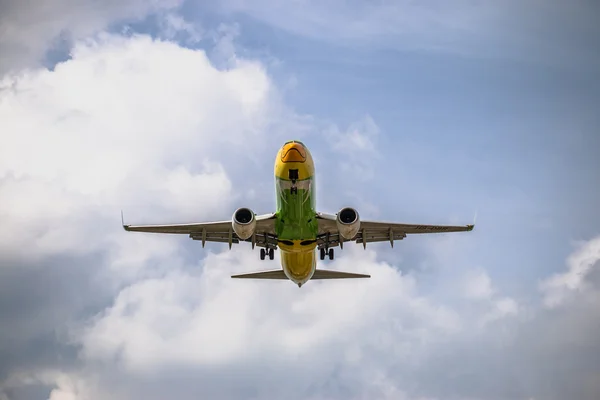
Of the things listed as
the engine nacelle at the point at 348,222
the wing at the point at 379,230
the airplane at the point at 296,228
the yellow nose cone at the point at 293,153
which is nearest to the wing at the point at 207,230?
the airplane at the point at 296,228

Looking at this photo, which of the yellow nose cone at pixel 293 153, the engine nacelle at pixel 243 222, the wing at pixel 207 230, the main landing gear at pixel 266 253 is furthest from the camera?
the main landing gear at pixel 266 253

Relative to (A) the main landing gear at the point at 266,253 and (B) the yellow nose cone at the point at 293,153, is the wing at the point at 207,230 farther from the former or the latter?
(B) the yellow nose cone at the point at 293,153

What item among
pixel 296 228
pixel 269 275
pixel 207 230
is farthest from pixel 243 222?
pixel 269 275

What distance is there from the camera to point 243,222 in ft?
143

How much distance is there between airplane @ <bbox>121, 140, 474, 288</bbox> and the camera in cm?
4275

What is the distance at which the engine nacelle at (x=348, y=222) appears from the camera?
44.6 m

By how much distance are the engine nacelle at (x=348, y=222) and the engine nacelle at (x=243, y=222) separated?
5.04m

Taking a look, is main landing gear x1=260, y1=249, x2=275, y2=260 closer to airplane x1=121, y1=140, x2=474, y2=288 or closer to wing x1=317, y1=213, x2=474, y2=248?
airplane x1=121, y1=140, x2=474, y2=288

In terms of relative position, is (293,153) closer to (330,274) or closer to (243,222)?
(243,222)

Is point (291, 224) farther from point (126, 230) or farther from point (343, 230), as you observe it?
point (126, 230)

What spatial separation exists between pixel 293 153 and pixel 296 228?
5.66 metres

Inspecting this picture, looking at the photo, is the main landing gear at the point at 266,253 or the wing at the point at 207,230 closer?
the wing at the point at 207,230

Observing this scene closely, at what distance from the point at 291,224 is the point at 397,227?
8515mm

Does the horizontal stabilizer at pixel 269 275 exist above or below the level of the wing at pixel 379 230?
below
